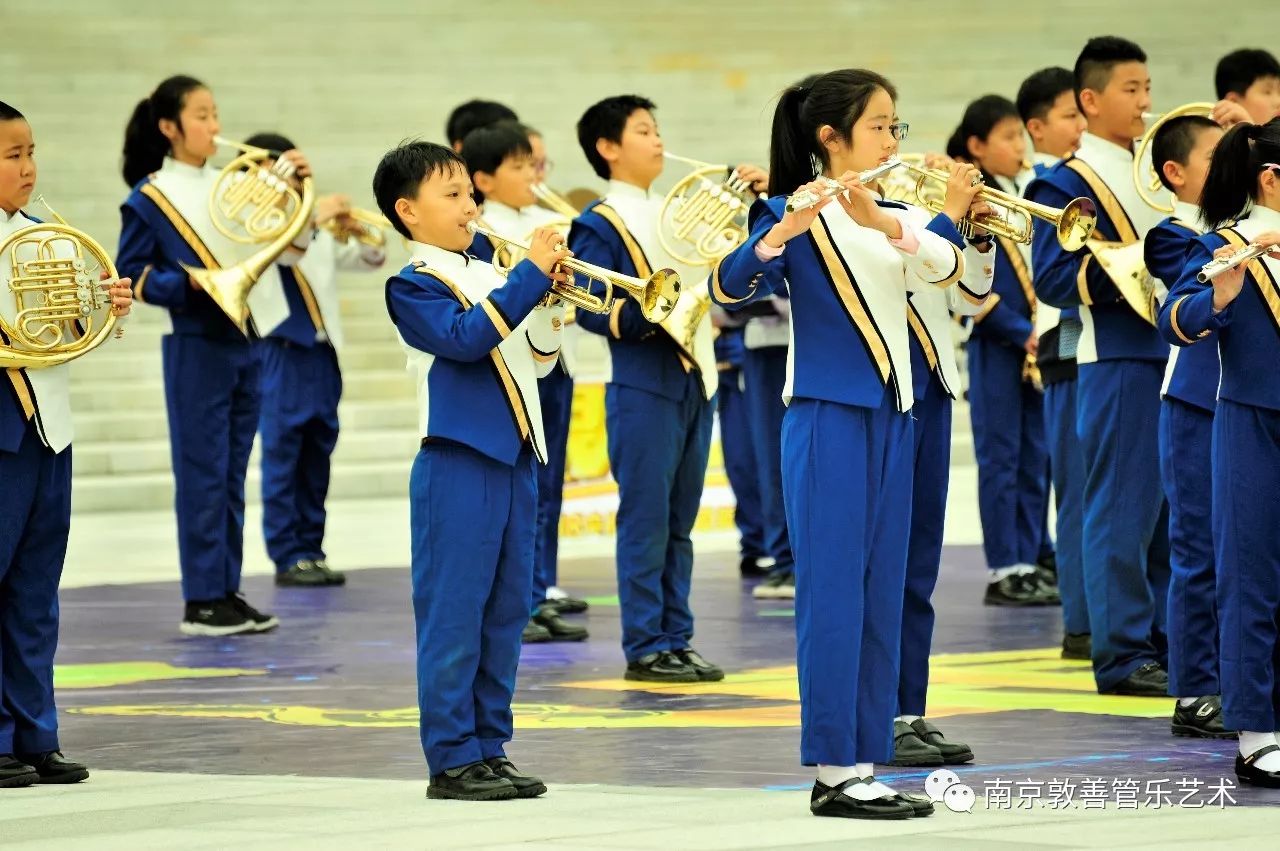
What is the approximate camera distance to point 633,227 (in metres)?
7.80

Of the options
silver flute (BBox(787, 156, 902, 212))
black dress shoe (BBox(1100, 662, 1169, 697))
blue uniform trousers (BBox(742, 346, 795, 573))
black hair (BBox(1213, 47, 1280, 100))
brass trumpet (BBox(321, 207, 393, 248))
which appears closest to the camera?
silver flute (BBox(787, 156, 902, 212))

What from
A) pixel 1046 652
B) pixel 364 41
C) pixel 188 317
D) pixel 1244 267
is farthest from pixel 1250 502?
pixel 364 41

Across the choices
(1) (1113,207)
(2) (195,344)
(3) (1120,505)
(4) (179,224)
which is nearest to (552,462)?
(2) (195,344)

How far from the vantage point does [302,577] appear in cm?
1063

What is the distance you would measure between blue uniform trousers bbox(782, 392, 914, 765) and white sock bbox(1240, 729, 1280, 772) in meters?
0.94

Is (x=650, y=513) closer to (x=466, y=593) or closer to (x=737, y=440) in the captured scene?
(x=466, y=593)

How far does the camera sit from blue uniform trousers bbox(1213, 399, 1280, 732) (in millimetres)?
5645

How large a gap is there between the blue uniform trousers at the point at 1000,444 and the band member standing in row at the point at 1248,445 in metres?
3.99

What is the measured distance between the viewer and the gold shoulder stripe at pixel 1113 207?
706 cm

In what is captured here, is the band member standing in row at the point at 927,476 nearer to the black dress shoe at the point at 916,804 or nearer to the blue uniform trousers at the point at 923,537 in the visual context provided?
the blue uniform trousers at the point at 923,537

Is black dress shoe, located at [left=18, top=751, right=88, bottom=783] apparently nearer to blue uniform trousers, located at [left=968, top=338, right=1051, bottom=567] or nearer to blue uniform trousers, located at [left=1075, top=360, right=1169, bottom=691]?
blue uniform trousers, located at [left=1075, top=360, right=1169, bottom=691]

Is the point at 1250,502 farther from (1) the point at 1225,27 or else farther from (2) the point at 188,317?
(1) the point at 1225,27

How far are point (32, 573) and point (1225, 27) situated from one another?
1643cm

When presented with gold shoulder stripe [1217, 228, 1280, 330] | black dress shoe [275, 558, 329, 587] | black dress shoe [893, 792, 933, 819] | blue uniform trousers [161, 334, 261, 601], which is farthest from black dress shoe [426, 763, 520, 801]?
black dress shoe [275, 558, 329, 587]
